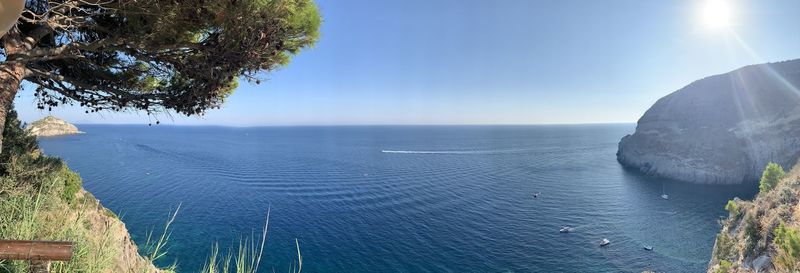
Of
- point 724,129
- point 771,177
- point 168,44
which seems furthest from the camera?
point 724,129

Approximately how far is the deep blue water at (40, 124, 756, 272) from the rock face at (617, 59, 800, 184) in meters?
5.41

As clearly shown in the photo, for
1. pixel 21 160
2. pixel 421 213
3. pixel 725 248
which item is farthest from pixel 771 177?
pixel 21 160

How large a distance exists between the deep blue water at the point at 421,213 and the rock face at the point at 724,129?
5.41 metres

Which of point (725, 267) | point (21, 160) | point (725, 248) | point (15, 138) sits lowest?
point (725, 248)

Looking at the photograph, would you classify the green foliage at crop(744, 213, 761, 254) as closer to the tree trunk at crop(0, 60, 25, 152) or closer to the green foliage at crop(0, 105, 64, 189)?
the tree trunk at crop(0, 60, 25, 152)

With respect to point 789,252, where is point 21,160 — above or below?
above

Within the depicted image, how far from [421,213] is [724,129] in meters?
61.3

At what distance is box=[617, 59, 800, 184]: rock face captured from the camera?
2216 inches

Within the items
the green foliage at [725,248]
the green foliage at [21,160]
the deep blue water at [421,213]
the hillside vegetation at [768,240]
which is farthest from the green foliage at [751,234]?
the green foliage at [21,160]

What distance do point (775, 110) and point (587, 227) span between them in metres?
52.8

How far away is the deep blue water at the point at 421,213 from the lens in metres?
27.1

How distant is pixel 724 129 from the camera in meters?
63.0

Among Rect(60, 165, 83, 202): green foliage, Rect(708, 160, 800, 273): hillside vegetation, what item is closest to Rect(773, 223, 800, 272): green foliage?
Rect(708, 160, 800, 273): hillside vegetation

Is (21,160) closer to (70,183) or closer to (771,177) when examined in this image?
(70,183)
